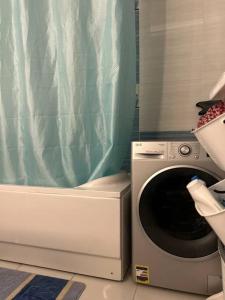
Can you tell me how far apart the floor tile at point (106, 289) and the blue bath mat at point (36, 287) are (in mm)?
36

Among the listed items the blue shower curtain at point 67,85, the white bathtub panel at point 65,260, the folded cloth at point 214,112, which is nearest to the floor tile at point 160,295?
the white bathtub panel at point 65,260

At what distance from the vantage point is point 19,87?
1.33 m

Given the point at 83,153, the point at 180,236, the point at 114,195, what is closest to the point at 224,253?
the point at 180,236

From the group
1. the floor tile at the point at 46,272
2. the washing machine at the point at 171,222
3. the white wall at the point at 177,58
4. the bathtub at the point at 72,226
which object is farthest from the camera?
the white wall at the point at 177,58

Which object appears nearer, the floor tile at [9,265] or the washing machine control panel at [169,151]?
the washing machine control panel at [169,151]

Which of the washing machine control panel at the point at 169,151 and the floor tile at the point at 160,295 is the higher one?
the washing machine control panel at the point at 169,151

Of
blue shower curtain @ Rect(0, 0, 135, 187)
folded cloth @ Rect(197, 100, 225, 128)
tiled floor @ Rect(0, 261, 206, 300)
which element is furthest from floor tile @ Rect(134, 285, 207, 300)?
folded cloth @ Rect(197, 100, 225, 128)

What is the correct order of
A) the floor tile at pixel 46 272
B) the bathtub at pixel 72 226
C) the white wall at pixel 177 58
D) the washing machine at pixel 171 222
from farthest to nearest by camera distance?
1. the white wall at pixel 177 58
2. the floor tile at pixel 46 272
3. the bathtub at pixel 72 226
4. the washing machine at pixel 171 222

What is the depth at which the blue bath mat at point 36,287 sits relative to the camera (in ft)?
3.52

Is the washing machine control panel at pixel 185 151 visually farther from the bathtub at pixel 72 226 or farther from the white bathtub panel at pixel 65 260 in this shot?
the white bathtub panel at pixel 65 260

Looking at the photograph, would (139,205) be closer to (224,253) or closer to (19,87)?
(224,253)

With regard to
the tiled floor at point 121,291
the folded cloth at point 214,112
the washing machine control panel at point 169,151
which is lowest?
the tiled floor at point 121,291

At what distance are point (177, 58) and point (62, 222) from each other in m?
1.16

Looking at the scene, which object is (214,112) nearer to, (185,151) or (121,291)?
(185,151)
